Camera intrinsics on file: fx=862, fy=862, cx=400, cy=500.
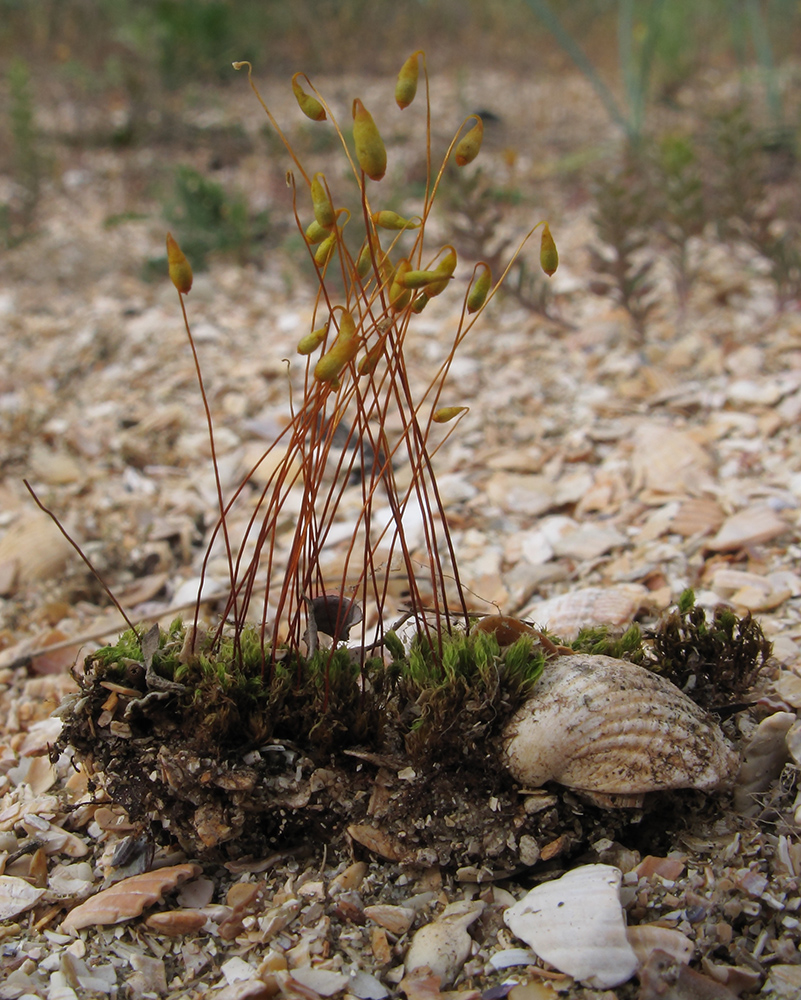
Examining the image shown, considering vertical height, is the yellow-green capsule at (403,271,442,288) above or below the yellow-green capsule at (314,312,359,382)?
above

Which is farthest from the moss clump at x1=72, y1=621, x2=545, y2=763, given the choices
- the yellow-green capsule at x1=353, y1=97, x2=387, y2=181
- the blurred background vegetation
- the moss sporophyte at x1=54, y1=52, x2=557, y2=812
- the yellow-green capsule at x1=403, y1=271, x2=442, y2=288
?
the blurred background vegetation

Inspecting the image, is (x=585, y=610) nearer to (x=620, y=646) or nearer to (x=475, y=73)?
(x=620, y=646)

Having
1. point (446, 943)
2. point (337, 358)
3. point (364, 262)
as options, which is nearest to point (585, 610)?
point (446, 943)

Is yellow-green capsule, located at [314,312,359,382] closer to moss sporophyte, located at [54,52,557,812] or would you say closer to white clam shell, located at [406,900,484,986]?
moss sporophyte, located at [54,52,557,812]

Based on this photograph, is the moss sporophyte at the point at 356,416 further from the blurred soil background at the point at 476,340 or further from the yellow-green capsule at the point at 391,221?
the blurred soil background at the point at 476,340

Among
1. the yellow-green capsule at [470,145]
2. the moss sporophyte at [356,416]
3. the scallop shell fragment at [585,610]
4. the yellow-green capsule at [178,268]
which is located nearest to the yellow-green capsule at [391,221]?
the moss sporophyte at [356,416]
